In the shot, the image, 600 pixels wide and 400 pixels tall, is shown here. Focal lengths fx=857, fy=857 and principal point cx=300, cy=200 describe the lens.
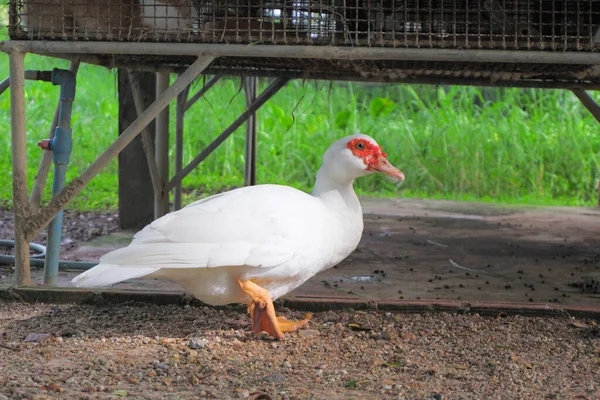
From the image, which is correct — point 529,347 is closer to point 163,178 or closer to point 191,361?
point 191,361

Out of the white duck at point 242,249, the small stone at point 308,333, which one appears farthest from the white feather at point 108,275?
the small stone at point 308,333

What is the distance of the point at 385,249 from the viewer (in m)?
6.67

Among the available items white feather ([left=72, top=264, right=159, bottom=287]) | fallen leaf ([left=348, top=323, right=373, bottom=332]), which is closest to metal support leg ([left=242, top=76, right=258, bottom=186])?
fallen leaf ([left=348, top=323, right=373, bottom=332])

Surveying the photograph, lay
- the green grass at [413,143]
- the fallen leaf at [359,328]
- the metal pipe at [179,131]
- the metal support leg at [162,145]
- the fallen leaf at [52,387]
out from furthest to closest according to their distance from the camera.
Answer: the green grass at [413,143] → the metal pipe at [179,131] → the metal support leg at [162,145] → the fallen leaf at [359,328] → the fallen leaf at [52,387]

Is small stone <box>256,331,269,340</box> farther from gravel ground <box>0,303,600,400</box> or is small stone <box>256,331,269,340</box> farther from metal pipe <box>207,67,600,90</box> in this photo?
metal pipe <box>207,67,600,90</box>

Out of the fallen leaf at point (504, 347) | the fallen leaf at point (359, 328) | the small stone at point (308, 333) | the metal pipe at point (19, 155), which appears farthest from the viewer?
the metal pipe at point (19, 155)

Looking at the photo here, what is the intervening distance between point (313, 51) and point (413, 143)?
7.03 meters

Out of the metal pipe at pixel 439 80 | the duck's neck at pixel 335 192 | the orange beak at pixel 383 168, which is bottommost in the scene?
the duck's neck at pixel 335 192

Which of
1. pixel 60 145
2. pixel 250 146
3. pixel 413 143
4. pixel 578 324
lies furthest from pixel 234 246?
pixel 413 143

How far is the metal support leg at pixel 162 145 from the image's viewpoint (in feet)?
20.8

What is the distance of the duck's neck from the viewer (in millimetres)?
4141

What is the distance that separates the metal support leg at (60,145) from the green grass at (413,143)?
5211 mm

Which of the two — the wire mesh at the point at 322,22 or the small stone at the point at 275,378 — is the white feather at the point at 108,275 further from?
the wire mesh at the point at 322,22

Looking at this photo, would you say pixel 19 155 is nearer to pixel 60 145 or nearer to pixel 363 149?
pixel 60 145
